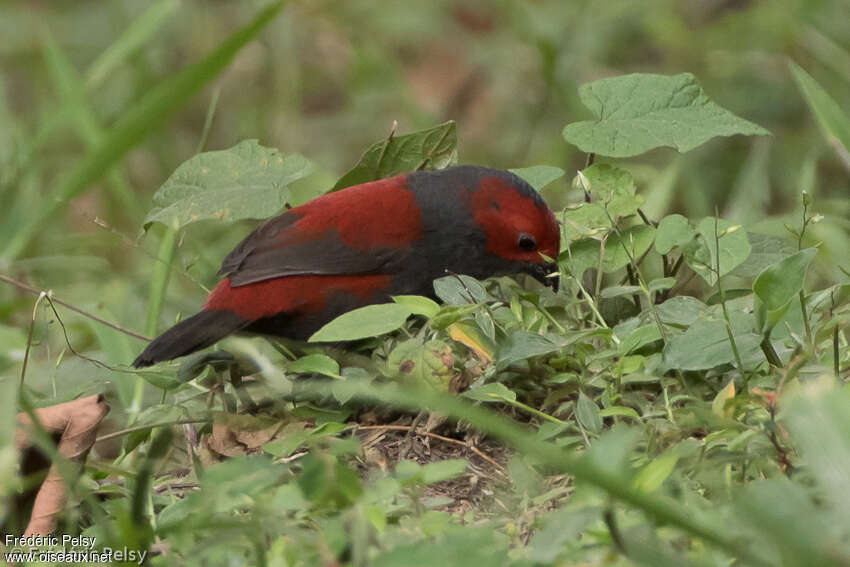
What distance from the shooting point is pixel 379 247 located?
344 centimetres

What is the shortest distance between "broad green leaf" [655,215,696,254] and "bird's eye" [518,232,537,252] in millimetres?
850

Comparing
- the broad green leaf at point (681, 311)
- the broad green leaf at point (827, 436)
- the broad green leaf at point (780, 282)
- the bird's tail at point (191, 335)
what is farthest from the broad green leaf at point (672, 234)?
the bird's tail at point (191, 335)

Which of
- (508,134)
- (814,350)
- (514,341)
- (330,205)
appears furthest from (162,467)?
(508,134)

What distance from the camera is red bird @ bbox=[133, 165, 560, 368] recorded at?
328 centimetres

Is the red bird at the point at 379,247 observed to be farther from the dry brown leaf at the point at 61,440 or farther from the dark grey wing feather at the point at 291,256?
the dry brown leaf at the point at 61,440

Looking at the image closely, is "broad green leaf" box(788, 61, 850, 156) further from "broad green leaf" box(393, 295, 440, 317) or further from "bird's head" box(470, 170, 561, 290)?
"broad green leaf" box(393, 295, 440, 317)

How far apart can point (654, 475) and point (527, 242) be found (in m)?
1.73

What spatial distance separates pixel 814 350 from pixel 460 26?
627 centimetres

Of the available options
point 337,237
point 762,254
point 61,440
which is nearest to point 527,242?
point 337,237

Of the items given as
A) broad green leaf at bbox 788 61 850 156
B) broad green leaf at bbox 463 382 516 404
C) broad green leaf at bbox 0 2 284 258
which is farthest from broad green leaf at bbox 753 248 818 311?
broad green leaf at bbox 0 2 284 258

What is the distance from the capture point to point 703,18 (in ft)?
24.1

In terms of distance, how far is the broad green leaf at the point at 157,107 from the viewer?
3.62 metres

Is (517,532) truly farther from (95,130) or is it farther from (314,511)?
(95,130)

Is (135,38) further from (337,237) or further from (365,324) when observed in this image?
(365,324)
